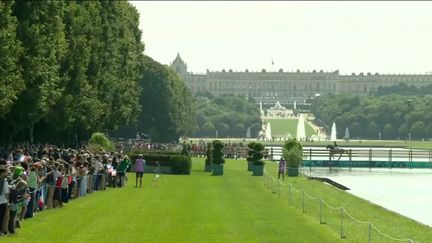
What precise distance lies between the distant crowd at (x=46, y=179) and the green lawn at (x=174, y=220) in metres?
0.41

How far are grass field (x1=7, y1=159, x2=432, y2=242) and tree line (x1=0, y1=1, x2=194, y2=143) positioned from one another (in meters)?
4.87

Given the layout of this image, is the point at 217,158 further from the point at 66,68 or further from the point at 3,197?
the point at 3,197

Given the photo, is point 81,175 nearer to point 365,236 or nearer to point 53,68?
point 53,68

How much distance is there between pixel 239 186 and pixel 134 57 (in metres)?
27.3

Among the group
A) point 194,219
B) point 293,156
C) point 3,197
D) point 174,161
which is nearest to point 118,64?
point 174,161

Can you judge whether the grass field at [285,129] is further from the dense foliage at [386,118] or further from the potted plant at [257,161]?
the potted plant at [257,161]

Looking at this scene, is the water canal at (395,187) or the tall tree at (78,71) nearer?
the water canal at (395,187)

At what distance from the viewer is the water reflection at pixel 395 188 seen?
3838cm

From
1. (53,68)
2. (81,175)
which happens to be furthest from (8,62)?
(53,68)

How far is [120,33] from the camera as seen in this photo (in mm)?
66375

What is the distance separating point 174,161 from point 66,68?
10.7 metres

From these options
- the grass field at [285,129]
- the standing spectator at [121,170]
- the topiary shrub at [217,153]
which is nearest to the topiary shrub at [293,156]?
the topiary shrub at [217,153]

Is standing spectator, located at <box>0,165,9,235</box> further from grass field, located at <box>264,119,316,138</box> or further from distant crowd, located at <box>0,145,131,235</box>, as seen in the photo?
grass field, located at <box>264,119,316,138</box>

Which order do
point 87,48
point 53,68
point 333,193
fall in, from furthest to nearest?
point 87,48
point 333,193
point 53,68
